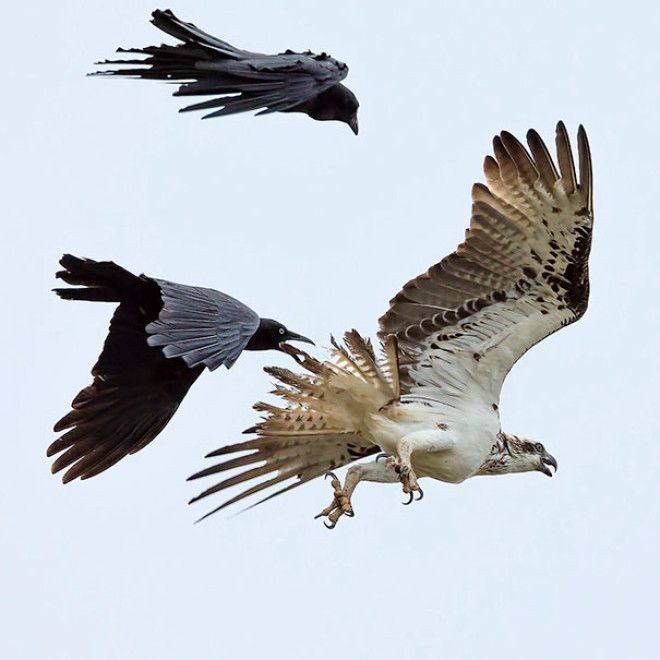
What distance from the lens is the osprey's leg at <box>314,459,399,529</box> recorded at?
1338 cm

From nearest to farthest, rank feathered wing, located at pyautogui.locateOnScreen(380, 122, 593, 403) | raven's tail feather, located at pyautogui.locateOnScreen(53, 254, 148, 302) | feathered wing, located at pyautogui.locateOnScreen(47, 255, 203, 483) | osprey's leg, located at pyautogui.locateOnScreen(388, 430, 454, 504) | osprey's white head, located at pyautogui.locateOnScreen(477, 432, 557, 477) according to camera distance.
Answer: osprey's leg, located at pyautogui.locateOnScreen(388, 430, 454, 504) → feathered wing, located at pyautogui.locateOnScreen(380, 122, 593, 403) → osprey's white head, located at pyautogui.locateOnScreen(477, 432, 557, 477) → raven's tail feather, located at pyautogui.locateOnScreen(53, 254, 148, 302) → feathered wing, located at pyautogui.locateOnScreen(47, 255, 203, 483)

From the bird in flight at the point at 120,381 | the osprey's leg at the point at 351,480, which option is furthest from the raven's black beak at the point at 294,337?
the osprey's leg at the point at 351,480

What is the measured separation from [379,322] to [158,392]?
1.58 metres

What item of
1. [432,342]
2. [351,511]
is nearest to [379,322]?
Result: [432,342]

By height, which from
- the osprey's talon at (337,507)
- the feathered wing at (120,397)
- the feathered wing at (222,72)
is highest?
the feathered wing at (222,72)

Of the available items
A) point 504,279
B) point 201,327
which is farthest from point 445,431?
point 201,327

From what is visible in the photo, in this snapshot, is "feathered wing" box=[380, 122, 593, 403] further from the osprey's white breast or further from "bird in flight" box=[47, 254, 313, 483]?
"bird in flight" box=[47, 254, 313, 483]

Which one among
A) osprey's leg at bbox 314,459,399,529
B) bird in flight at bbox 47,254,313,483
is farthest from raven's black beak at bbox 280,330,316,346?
osprey's leg at bbox 314,459,399,529

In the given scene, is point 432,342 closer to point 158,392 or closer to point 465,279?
point 465,279

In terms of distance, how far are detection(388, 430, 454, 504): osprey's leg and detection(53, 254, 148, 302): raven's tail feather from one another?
209 centimetres

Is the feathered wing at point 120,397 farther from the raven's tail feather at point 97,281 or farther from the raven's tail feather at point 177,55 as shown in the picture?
the raven's tail feather at point 177,55

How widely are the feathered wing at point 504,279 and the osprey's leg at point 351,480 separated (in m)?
0.58

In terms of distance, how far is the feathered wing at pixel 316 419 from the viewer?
13.1 m

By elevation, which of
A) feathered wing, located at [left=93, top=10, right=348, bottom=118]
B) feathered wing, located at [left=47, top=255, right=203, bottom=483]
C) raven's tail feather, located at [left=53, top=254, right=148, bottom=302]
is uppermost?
feathered wing, located at [left=93, top=10, right=348, bottom=118]
